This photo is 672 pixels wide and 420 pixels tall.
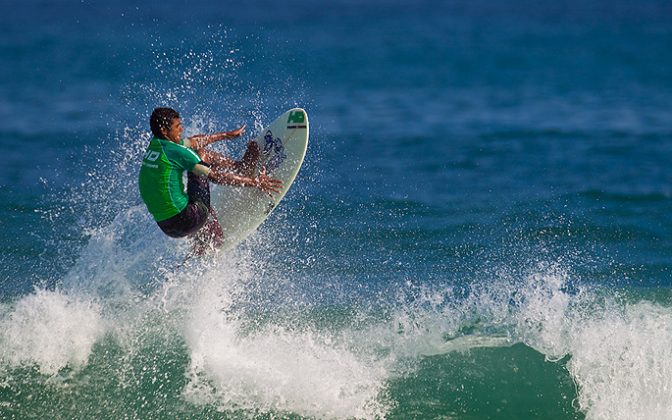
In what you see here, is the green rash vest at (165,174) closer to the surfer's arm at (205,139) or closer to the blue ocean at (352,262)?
the surfer's arm at (205,139)

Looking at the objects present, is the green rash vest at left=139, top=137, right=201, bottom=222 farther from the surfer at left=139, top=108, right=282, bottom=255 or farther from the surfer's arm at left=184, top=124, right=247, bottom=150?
the surfer's arm at left=184, top=124, right=247, bottom=150

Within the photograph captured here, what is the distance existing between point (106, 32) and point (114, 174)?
14790 mm

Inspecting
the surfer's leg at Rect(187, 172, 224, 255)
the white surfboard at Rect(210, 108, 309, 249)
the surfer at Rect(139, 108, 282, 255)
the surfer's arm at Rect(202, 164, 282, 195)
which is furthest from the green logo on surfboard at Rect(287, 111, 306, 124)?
the surfer's leg at Rect(187, 172, 224, 255)

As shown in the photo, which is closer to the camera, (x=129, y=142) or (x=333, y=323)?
(x=333, y=323)

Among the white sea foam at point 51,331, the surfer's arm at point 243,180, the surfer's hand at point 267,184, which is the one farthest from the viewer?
the white sea foam at point 51,331

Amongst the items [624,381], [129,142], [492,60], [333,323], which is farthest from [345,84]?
[624,381]

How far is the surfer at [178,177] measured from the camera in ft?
23.6

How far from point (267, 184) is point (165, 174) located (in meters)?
1.00

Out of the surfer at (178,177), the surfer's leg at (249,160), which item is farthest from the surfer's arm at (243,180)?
the surfer's leg at (249,160)

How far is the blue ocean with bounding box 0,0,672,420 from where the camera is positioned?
7.72m

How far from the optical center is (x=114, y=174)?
12.8m

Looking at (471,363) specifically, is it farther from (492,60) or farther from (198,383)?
(492,60)

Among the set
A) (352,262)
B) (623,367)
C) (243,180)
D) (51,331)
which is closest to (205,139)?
(243,180)

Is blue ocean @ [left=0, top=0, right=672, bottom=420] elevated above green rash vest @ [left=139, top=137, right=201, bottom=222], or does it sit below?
below
